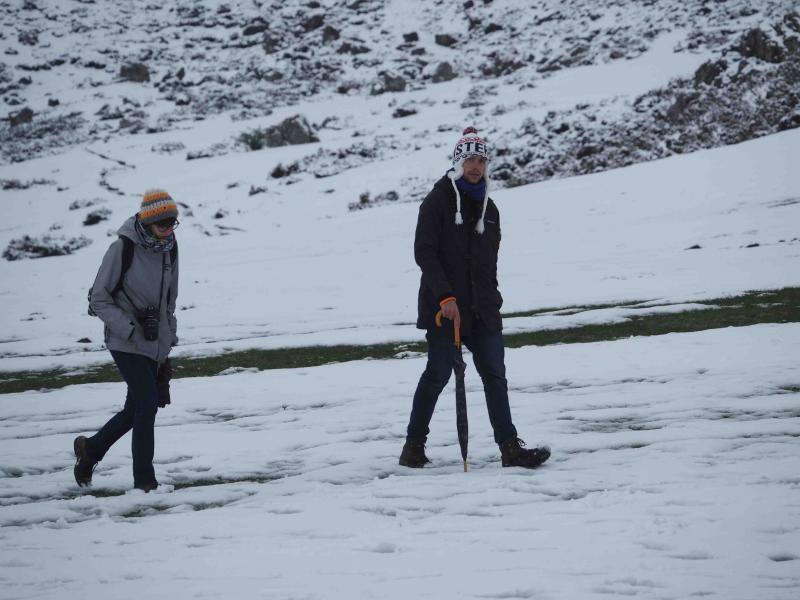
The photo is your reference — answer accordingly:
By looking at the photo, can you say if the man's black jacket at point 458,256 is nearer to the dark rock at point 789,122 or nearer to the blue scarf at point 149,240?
the blue scarf at point 149,240

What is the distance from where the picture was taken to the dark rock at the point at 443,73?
4344 cm

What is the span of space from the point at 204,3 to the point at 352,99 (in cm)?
2659

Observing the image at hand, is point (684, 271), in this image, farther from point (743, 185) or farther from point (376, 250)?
point (376, 250)

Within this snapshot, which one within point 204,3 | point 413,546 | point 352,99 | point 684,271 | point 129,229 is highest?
point 204,3

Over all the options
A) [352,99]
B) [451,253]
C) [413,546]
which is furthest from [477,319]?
[352,99]

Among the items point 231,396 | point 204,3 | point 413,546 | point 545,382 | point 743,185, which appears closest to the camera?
point 413,546

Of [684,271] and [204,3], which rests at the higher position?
[204,3]

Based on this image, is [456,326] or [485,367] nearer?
[456,326]

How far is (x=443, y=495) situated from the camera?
4887mm

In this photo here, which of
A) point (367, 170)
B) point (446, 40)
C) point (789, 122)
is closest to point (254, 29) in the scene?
point (446, 40)

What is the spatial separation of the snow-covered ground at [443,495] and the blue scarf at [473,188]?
1.92m

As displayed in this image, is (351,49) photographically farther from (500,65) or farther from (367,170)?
(367,170)

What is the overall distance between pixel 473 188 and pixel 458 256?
1.60 ft

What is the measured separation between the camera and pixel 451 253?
5.42m
